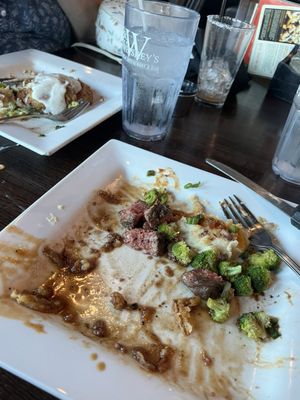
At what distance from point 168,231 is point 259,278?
0.68 feet

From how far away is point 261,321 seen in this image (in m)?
0.63

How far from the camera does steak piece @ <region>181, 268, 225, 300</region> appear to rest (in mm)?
656

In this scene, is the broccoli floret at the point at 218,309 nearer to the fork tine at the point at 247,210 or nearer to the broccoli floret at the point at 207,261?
the broccoli floret at the point at 207,261

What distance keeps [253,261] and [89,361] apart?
397 mm

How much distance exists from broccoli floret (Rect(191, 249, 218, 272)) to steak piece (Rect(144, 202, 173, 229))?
12cm

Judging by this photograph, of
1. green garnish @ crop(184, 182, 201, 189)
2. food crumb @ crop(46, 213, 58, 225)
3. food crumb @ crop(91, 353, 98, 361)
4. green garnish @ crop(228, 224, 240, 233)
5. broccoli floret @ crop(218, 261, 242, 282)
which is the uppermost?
food crumb @ crop(46, 213, 58, 225)

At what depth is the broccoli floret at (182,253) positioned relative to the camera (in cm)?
72

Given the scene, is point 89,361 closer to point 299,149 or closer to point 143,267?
point 143,267

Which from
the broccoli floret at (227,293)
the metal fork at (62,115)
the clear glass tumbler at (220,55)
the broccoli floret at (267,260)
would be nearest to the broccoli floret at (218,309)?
the broccoli floret at (227,293)

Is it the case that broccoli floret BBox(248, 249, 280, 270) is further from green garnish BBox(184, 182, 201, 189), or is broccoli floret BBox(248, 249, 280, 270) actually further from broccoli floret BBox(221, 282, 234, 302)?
green garnish BBox(184, 182, 201, 189)

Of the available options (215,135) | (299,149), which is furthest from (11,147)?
(299,149)

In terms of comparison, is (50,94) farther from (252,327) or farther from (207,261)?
(252,327)

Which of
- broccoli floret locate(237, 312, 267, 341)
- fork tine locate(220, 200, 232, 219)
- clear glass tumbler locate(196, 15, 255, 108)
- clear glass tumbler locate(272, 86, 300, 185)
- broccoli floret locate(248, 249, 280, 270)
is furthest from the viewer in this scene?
clear glass tumbler locate(196, 15, 255, 108)

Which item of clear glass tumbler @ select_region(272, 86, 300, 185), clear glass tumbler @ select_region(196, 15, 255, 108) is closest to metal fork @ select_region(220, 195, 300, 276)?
clear glass tumbler @ select_region(272, 86, 300, 185)
